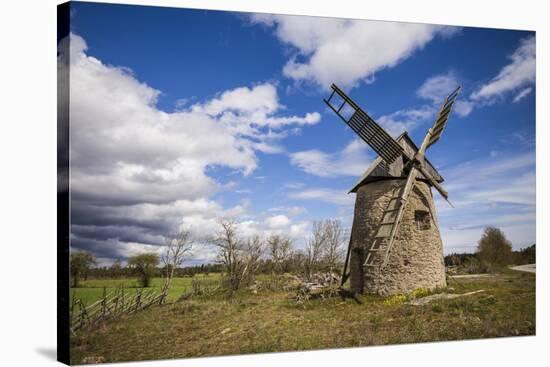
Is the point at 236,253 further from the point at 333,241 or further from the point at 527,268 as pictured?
the point at 527,268

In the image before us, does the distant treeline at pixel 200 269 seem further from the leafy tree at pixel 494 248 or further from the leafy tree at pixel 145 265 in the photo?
Result: the leafy tree at pixel 494 248

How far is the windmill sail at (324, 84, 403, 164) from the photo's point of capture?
1147 centimetres

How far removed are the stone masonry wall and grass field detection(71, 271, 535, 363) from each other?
2.04 ft

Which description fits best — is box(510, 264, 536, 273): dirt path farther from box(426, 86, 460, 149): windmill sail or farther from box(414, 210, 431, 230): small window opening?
box(426, 86, 460, 149): windmill sail

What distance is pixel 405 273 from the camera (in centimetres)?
1295

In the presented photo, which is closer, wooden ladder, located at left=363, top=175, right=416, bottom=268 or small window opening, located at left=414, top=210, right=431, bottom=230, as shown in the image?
wooden ladder, located at left=363, top=175, right=416, bottom=268

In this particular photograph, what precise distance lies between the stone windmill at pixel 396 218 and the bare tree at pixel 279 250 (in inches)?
86.3

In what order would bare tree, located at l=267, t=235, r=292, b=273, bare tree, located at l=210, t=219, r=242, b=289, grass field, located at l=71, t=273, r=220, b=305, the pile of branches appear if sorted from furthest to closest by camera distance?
the pile of branches → bare tree, located at l=267, t=235, r=292, b=273 → bare tree, located at l=210, t=219, r=242, b=289 → grass field, located at l=71, t=273, r=220, b=305

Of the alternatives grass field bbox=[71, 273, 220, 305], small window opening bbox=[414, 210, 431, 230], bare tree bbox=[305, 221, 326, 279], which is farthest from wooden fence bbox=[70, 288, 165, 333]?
small window opening bbox=[414, 210, 431, 230]

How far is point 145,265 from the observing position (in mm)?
9828

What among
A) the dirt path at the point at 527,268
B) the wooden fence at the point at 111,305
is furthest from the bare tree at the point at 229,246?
the dirt path at the point at 527,268

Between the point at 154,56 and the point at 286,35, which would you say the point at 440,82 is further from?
the point at 154,56

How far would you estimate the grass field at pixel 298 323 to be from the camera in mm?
9039

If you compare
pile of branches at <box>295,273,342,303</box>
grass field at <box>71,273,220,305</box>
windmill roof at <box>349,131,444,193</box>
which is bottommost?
pile of branches at <box>295,273,342,303</box>
